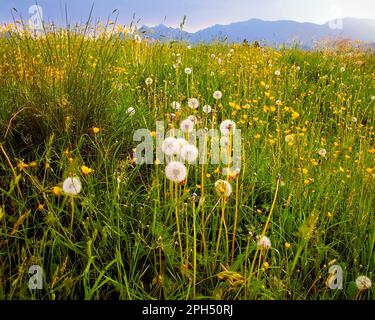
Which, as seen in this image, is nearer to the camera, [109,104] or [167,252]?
[167,252]

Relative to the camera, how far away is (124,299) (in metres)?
1.54

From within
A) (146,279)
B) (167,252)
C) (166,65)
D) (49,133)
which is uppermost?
(166,65)

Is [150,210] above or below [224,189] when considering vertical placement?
below

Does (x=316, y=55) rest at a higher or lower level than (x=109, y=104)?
higher

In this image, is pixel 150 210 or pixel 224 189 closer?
pixel 224 189

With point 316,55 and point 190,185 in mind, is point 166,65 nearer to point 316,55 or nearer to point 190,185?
point 190,185

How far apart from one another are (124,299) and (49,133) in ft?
3.76

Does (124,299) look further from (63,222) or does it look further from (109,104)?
(109,104)

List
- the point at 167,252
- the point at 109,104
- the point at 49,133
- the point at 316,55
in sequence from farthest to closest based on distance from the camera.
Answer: the point at 316,55, the point at 109,104, the point at 49,133, the point at 167,252

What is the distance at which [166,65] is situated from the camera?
4.55 metres

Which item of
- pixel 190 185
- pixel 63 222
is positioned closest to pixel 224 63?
pixel 190 185
